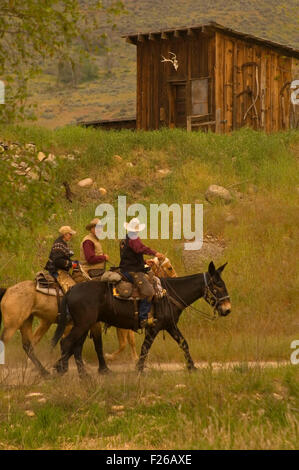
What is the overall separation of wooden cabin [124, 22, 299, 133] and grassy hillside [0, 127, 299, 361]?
2.34 m

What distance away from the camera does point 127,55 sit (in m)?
86.5

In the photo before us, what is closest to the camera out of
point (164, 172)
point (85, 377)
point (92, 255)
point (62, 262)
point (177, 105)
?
point (85, 377)

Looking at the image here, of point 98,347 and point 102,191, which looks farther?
point 102,191

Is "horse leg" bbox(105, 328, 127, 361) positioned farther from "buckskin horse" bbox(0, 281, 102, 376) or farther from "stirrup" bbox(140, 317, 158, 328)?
"stirrup" bbox(140, 317, 158, 328)

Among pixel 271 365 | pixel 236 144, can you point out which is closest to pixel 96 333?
pixel 271 365

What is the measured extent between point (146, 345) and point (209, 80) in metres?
Answer: 19.9

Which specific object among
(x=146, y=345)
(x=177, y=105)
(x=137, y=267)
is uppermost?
(x=177, y=105)

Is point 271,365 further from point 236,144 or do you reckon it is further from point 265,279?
point 236,144

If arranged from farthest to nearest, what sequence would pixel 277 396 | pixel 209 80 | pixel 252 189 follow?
1. pixel 209 80
2. pixel 252 189
3. pixel 277 396

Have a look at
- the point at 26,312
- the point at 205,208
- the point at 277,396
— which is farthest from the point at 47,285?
the point at 205,208

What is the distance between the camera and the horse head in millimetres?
13977

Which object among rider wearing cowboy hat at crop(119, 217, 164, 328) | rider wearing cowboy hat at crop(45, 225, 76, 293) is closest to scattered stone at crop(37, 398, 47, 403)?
rider wearing cowboy hat at crop(119, 217, 164, 328)

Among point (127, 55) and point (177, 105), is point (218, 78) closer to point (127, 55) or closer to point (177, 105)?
point (177, 105)

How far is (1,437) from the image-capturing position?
1085cm
